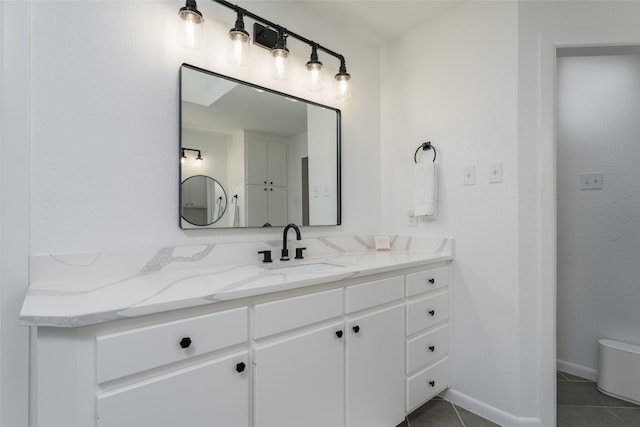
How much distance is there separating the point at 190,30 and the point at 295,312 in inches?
51.8

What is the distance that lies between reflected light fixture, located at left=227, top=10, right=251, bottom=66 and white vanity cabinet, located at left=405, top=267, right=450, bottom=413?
1.41 metres

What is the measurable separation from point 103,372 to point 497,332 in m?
1.82

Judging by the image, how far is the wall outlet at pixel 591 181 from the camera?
207 centimetres

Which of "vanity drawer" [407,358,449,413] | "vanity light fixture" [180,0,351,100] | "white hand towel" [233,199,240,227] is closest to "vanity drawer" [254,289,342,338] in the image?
"white hand towel" [233,199,240,227]

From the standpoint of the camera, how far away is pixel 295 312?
3.74ft

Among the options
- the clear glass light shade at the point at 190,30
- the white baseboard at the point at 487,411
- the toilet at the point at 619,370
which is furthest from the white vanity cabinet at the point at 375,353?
the toilet at the point at 619,370

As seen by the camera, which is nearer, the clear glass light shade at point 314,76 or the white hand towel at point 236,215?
the white hand towel at point 236,215

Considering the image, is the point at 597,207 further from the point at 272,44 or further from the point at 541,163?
the point at 272,44

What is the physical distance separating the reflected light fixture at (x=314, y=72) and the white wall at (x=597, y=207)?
1.67 m

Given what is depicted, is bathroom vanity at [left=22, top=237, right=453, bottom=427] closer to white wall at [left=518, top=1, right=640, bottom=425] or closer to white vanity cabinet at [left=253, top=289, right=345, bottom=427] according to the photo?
white vanity cabinet at [left=253, top=289, right=345, bottom=427]

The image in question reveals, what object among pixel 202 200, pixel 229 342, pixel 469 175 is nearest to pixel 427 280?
pixel 469 175

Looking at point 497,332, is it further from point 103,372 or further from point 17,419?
→ point 17,419

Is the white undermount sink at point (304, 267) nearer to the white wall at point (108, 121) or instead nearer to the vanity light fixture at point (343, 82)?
the white wall at point (108, 121)

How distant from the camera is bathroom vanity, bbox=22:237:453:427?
77 centimetres
